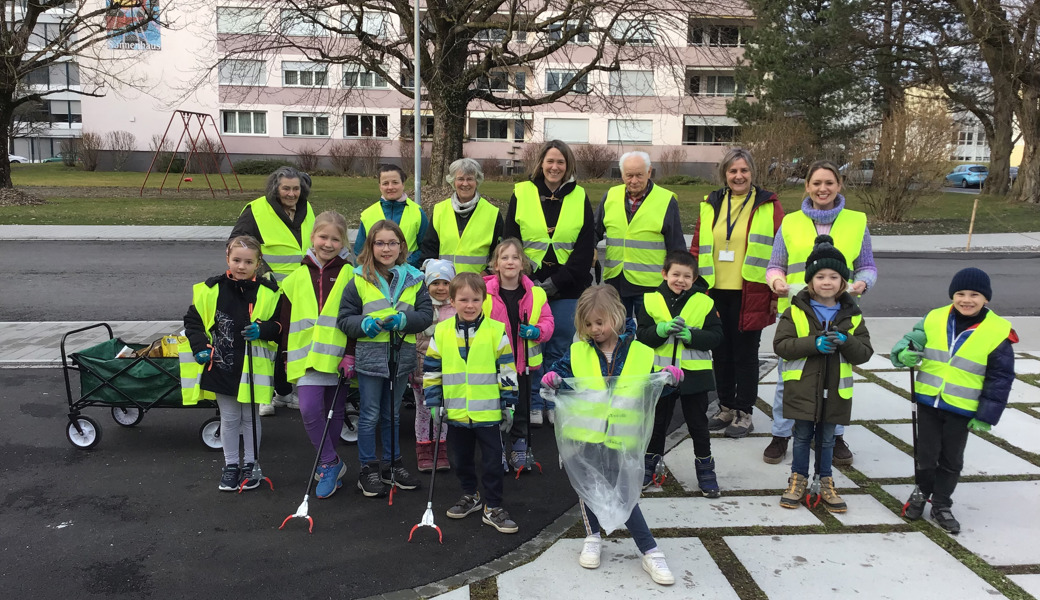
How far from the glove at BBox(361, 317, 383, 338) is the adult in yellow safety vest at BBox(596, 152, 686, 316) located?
1834mm

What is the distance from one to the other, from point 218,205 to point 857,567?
76.0 feet

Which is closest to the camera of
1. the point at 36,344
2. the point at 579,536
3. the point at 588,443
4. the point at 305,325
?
the point at 588,443

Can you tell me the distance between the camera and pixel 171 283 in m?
12.1

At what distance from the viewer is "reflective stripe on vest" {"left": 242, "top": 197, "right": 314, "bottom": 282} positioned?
5.53 meters

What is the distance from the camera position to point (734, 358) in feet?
18.4

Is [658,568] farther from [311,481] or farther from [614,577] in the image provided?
[311,481]

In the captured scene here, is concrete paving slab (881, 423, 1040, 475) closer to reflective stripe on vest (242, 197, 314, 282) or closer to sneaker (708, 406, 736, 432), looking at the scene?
sneaker (708, 406, 736, 432)

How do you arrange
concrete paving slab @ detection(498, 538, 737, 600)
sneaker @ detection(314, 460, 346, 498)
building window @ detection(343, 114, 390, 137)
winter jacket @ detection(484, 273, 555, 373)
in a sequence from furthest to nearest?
1. building window @ detection(343, 114, 390, 137)
2. winter jacket @ detection(484, 273, 555, 373)
3. sneaker @ detection(314, 460, 346, 498)
4. concrete paving slab @ detection(498, 538, 737, 600)

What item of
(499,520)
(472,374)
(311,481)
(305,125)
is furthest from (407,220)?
(305,125)

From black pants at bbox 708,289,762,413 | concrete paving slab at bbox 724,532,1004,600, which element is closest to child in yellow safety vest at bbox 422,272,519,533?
concrete paving slab at bbox 724,532,1004,600

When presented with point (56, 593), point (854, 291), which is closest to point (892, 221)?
point (854, 291)

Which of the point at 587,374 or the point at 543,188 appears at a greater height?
the point at 543,188

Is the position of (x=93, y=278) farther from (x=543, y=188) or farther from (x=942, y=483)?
(x=942, y=483)

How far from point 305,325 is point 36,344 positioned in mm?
5154
